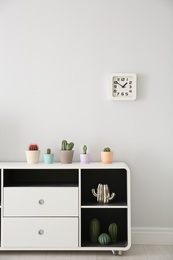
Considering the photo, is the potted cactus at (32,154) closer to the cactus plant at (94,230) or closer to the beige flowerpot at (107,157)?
the beige flowerpot at (107,157)

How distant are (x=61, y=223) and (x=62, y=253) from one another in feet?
0.84

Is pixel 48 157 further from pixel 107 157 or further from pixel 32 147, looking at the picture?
pixel 107 157

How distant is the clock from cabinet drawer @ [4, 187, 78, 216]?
84 cm

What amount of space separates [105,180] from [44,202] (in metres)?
0.59

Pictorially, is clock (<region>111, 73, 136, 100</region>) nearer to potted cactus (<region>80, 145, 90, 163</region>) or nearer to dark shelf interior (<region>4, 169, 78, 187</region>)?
potted cactus (<region>80, 145, 90, 163</region>)

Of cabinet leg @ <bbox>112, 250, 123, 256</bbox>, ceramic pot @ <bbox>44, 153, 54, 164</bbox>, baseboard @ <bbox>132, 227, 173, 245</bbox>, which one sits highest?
ceramic pot @ <bbox>44, 153, 54, 164</bbox>

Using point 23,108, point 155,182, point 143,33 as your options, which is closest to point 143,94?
point 143,33

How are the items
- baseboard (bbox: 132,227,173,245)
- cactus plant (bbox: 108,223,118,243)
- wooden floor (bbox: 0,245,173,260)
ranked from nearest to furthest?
wooden floor (bbox: 0,245,173,260), cactus plant (bbox: 108,223,118,243), baseboard (bbox: 132,227,173,245)

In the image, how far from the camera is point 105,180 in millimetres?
3287

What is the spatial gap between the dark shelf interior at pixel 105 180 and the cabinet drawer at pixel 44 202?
34cm

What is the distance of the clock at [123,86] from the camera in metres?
3.24

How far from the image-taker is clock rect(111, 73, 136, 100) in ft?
10.6

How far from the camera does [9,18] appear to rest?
10.9ft

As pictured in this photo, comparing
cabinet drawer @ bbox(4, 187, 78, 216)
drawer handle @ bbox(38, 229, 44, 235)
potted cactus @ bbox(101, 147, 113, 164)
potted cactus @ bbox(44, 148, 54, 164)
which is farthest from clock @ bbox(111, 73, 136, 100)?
drawer handle @ bbox(38, 229, 44, 235)
